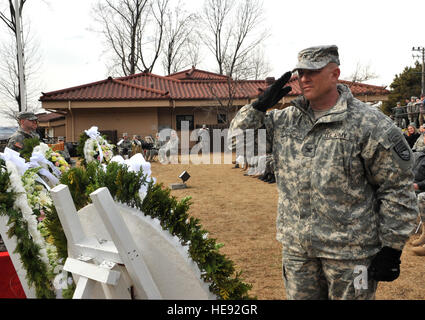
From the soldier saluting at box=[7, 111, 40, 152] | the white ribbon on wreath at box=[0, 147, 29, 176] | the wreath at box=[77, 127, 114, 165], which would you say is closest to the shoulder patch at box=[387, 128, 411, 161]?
the white ribbon on wreath at box=[0, 147, 29, 176]

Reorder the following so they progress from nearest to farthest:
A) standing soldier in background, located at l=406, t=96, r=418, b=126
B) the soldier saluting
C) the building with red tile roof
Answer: the soldier saluting < standing soldier in background, located at l=406, t=96, r=418, b=126 < the building with red tile roof

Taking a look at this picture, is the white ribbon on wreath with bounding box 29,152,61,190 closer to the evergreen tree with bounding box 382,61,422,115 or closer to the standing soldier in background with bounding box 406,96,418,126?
the standing soldier in background with bounding box 406,96,418,126

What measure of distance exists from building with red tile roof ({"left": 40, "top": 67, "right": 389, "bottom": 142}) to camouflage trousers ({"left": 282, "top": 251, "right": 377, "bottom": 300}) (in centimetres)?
2188

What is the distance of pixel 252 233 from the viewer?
6094 millimetres

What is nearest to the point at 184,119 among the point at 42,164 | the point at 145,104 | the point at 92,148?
the point at 145,104

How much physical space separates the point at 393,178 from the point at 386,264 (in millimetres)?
416

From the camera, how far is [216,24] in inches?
1339

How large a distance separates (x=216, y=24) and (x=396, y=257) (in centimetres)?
3476

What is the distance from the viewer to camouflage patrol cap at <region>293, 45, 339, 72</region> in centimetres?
189

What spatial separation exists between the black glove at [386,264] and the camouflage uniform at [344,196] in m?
0.04

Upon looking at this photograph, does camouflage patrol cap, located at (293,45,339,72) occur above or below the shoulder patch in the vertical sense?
above

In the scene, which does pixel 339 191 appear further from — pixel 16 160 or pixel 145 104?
pixel 145 104

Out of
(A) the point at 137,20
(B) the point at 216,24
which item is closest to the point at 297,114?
(B) the point at 216,24

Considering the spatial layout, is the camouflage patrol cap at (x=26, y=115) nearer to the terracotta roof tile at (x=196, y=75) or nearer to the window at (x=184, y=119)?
the window at (x=184, y=119)
